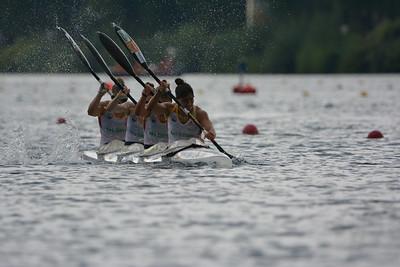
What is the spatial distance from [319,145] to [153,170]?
7.43 meters

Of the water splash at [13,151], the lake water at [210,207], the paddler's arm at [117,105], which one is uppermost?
the paddler's arm at [117,105]

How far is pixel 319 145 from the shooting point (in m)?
27.0

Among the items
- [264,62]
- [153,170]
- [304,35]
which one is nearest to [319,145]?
[153,170]

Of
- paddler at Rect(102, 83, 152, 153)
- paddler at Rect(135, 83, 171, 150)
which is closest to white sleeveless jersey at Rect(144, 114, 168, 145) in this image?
paddler at Rect(135, 83, 171, 150)

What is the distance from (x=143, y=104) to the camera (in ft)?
71.3

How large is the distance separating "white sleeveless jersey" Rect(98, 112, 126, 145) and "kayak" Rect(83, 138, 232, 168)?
0.97 meters

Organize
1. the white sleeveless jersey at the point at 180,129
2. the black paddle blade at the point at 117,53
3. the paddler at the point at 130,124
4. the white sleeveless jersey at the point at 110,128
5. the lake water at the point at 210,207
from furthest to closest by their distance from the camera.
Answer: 1. the black paddle blade at the point at 117,53
2. the white sleeveless jersey at the point at 110,128
3. the paddler at the point at 130,124
4. the white sleeveless jersey at the point at 180,129
5. the lake water at the point at 210,207

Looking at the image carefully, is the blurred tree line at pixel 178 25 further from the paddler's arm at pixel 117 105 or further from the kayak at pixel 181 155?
the kayak at pixel 181 155

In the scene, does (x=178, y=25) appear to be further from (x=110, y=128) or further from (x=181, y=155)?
(x=181, y=155)

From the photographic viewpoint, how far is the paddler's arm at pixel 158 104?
21.2m

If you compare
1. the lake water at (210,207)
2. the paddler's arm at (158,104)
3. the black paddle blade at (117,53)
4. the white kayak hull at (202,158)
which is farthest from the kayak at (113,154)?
the black paddle blade at (117,53)

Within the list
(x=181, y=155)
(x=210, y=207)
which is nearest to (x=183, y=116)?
(x=181, y=155)

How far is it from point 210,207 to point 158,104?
619 cm

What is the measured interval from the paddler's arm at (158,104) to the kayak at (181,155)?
62 centimetres
